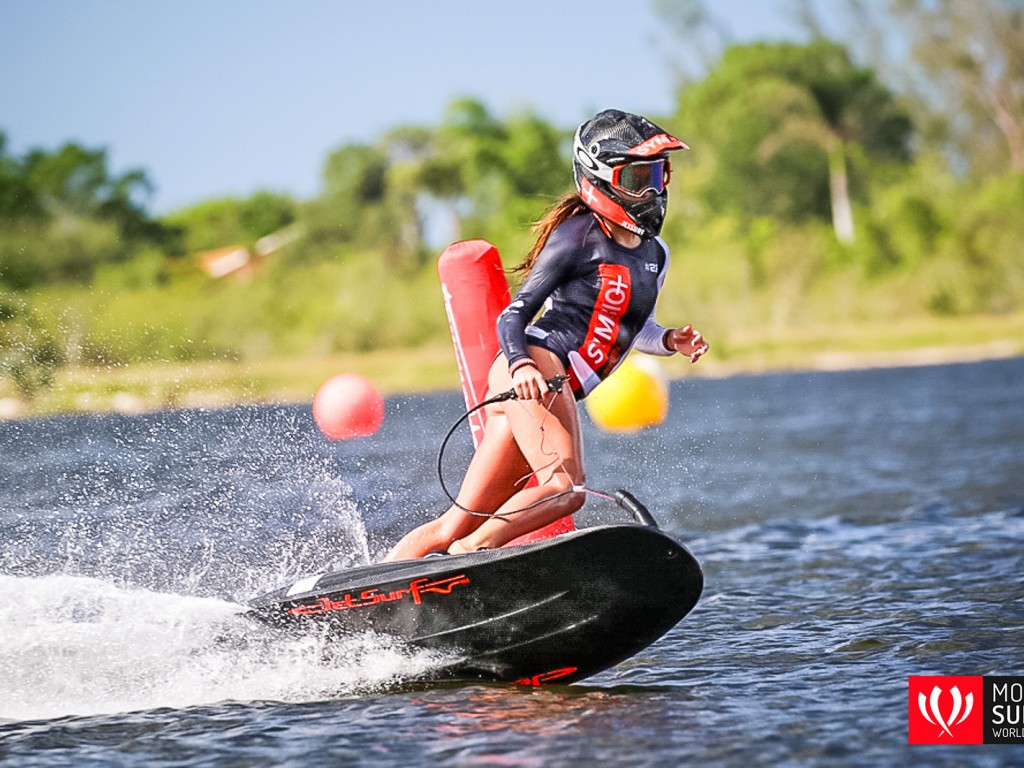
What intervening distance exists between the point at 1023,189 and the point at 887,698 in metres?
57.7

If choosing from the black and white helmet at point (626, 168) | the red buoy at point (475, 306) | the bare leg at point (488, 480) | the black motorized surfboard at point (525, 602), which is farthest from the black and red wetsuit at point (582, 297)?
the red buoy at point (475, 306)

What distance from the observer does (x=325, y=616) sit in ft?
17.8

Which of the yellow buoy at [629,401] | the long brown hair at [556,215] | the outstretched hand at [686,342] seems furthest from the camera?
the yellow buoy at [629,401]

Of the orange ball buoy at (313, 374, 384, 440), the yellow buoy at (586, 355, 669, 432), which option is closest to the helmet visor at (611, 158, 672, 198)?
the orange ball buoy at (313, 374, 384, 440)

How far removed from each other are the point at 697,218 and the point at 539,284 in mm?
63666

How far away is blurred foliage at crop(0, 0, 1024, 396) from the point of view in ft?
167

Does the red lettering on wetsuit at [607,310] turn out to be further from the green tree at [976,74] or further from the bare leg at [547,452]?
the green tree at [976,74]

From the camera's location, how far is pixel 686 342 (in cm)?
552

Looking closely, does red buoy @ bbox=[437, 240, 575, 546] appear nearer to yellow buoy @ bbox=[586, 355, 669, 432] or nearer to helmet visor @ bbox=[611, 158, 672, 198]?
helmet visor @ bbox=[611, 158, 672, 198]

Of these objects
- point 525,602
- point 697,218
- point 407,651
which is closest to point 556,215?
point 525,602

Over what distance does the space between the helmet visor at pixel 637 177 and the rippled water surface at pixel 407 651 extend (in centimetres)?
192

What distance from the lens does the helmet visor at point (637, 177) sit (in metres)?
5.11

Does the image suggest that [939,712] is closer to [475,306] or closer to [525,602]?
[525,602]

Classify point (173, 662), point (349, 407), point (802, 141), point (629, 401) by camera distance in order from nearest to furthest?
point (173, 662) < point (349, 407) < point (629, 401) < point (802, 141)
